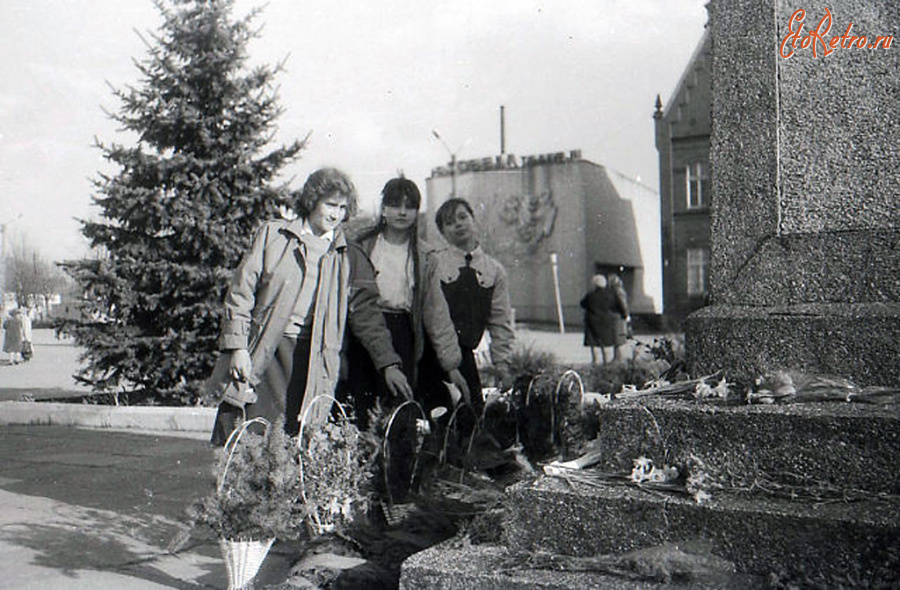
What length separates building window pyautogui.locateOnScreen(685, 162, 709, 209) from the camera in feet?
109

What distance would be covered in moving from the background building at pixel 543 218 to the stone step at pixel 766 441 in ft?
122

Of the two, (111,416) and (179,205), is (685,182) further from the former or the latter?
(111,416)

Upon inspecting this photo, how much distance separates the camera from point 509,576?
2.62m

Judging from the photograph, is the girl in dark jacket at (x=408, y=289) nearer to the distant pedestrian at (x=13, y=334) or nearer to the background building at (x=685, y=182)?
the distant pedestrian at (x=13, y=334)

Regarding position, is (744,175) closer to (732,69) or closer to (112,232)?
(732,69)

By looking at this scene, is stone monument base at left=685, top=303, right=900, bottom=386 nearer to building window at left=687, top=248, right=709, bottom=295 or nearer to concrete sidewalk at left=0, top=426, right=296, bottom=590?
concrete sidewalk at left=0, top=426, right=296, bottom=590

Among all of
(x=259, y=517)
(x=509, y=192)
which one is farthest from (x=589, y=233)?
(x=259, y=517)

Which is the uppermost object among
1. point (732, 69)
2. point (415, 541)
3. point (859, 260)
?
point (732, 69)

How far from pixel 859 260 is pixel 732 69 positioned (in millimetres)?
905

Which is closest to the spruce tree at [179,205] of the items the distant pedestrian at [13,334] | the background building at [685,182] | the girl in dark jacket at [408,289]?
the girl in dark jacket at [408,289]

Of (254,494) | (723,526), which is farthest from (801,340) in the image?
(254,494)

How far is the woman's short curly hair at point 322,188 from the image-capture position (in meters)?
4.16

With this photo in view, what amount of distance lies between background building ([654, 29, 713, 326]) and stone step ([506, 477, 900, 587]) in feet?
100

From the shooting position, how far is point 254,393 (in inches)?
156
